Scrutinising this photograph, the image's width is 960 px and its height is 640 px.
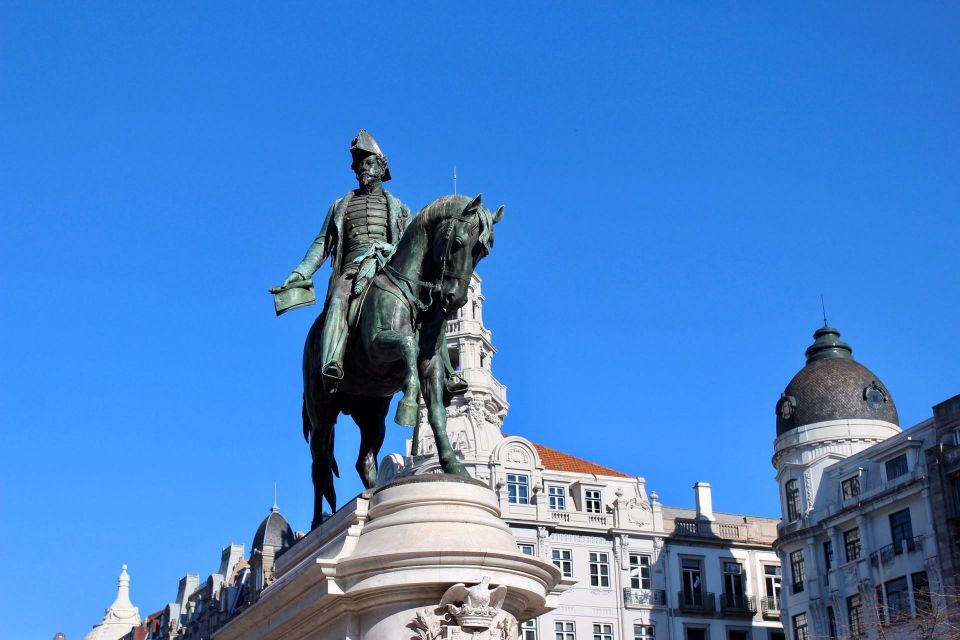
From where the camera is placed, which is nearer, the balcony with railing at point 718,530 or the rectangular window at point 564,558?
A: the rectangular window at point 564,558

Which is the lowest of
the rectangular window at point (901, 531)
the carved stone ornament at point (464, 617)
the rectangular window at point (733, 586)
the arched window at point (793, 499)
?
the carved stone ornament at point (464, 617)

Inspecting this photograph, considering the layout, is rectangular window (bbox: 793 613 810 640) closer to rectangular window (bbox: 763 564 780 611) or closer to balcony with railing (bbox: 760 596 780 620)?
balcony with railing (bbox: 760 596 780 620)

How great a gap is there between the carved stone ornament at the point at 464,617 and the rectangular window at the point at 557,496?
5194cm

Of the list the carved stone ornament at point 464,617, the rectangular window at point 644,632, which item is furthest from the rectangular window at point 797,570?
the carved stone ornament at point 464,617

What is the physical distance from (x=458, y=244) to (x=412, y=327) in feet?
3.44

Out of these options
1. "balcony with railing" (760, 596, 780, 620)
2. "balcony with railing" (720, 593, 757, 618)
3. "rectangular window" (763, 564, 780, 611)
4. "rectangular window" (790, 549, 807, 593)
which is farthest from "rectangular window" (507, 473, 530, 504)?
"rectangular window" (763, 564, 780, 611)

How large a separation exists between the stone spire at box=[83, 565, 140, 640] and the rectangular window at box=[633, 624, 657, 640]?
4558cm

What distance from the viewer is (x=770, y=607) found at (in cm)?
6388

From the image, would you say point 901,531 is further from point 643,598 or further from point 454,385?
point 454,385

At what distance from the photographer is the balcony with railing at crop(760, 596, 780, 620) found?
63.6m

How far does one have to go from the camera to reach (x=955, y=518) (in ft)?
151

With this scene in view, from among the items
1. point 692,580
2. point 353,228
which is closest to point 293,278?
point 353,228

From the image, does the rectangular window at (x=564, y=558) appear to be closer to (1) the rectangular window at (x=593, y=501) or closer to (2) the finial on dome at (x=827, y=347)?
(1) the rectangular window at (x=593, y=501)

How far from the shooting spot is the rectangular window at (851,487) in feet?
173
